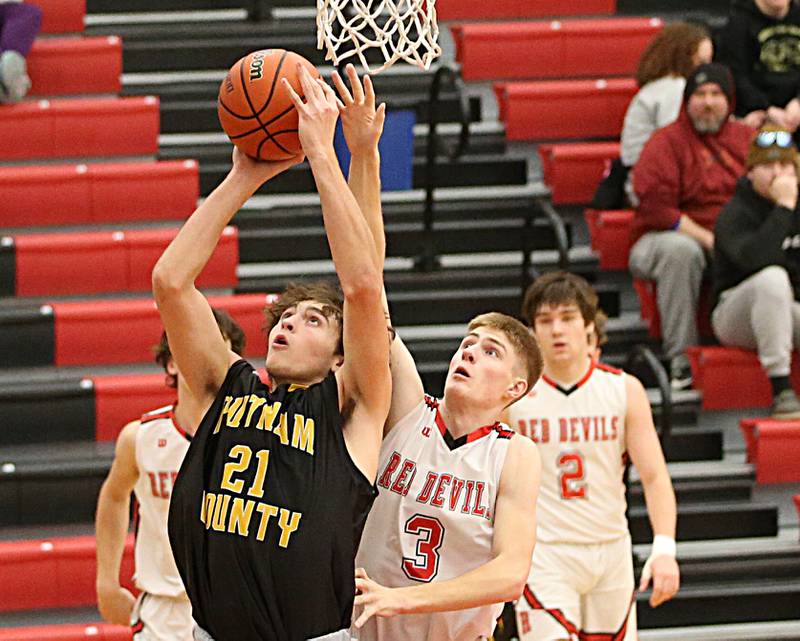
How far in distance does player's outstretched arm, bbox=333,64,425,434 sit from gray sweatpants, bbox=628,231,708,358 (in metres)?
3.48

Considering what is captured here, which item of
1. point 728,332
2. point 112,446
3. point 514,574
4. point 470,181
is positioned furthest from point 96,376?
point 514,574

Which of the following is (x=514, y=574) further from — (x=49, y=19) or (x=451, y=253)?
(x=49, y=19)

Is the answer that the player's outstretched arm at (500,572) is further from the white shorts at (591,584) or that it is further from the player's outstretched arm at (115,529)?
the player's outstretched arm at (115,529)

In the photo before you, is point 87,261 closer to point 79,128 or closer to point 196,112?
point 79,128

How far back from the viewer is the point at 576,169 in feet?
27.8

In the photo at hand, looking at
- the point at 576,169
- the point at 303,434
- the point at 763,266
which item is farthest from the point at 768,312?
the point at 303,434

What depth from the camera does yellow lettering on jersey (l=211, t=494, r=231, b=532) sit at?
11.9 ft

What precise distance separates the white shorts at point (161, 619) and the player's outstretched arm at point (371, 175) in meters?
1.50

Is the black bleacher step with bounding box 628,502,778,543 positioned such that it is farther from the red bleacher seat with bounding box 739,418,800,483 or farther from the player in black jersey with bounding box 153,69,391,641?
the player in black jersey with bounding box 153,69,391,641

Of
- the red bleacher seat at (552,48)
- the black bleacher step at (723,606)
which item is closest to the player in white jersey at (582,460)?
the black bleacher step at (723,606)

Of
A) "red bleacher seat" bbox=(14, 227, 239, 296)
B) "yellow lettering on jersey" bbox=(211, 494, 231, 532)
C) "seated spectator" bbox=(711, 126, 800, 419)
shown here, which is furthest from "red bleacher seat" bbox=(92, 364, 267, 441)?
"yellow lettering on jersey" bbox=(211, 494, 231, 532)

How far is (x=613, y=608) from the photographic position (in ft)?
19.3

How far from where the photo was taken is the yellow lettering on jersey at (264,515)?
3.59m

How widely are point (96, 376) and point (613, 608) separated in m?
2.79
